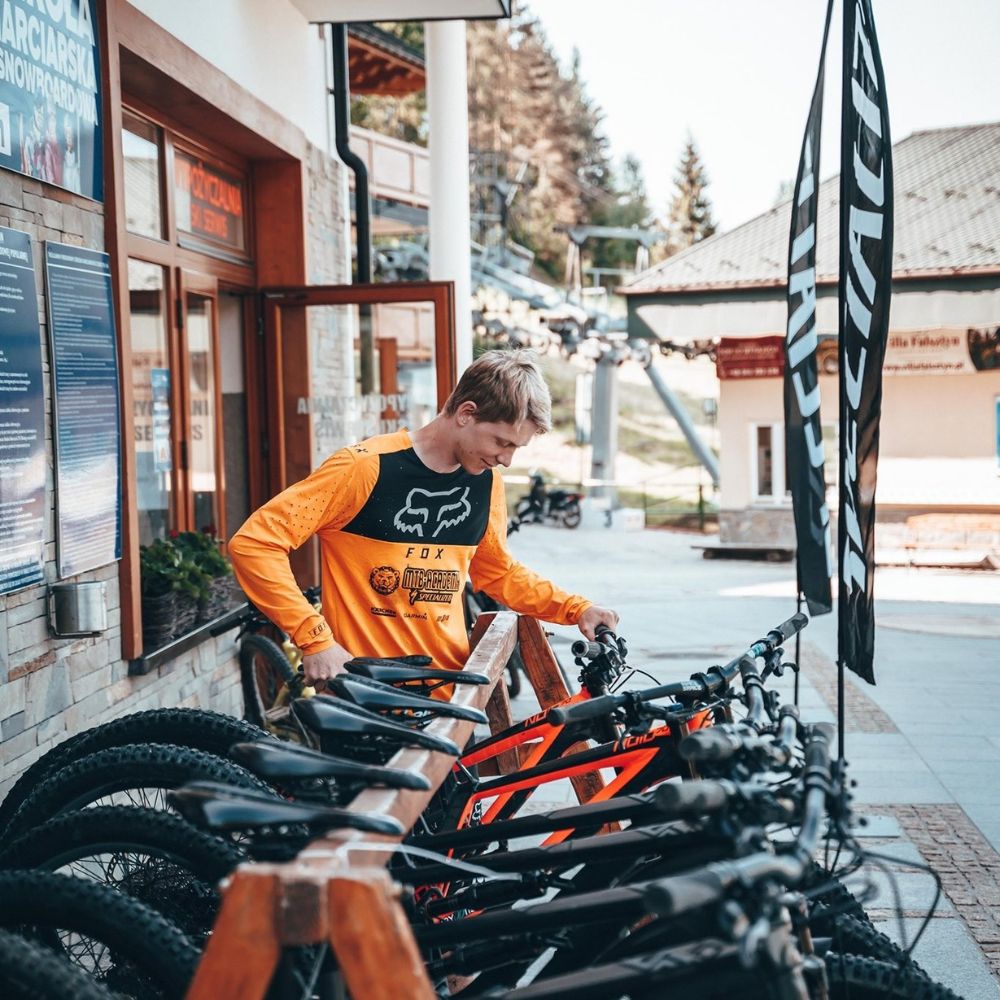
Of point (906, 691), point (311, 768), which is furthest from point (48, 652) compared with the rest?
point (906, 691)

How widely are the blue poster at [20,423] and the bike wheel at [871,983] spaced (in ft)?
9.13

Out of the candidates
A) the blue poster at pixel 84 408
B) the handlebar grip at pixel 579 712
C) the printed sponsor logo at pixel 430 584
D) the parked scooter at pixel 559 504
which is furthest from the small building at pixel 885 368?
the handlebar grip at pixel 579 712

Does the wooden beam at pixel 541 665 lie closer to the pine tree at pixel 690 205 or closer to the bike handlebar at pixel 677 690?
the bike handlebar at pixel 677 690

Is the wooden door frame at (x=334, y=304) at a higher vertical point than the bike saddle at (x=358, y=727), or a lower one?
higher

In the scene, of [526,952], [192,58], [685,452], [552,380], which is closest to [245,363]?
[192,58]

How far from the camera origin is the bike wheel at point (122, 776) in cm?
247

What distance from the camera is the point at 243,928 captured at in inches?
62.4

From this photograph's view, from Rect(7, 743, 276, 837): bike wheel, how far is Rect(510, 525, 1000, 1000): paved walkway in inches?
85.6

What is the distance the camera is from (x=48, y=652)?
441 cm

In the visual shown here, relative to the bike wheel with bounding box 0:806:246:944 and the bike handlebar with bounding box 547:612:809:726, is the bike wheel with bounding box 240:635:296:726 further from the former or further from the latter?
the bike wheel with bounding box 0:806:246:944

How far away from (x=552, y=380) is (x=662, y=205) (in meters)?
19.8

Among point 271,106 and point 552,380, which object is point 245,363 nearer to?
point 271,106

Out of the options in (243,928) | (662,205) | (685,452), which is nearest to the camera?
(243,928)

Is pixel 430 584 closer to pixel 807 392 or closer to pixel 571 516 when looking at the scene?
pixel 807 392
